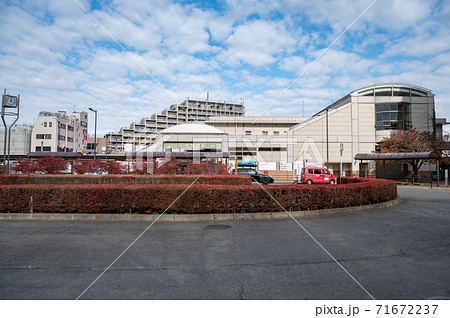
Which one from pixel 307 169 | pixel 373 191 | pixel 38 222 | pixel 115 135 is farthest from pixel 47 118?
pixel 373 191

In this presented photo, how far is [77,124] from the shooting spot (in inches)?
2997

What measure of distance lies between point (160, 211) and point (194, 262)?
4.51 m

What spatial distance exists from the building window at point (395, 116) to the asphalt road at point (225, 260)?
132ft

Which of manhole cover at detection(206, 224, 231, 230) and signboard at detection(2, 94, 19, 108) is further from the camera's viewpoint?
signboard at detection(2, 94, 19, 108)

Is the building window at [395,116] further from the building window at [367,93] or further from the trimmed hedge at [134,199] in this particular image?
the trimmed hedge at [134,199]

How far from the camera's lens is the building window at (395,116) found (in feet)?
140

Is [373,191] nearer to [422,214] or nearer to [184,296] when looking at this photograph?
[422,214]

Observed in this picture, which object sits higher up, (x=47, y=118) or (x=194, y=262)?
(x=47, y=118)

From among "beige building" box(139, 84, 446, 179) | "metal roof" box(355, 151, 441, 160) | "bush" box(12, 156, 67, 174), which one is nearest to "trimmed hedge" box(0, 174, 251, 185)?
"bush" box(12, 156, 67, 174)

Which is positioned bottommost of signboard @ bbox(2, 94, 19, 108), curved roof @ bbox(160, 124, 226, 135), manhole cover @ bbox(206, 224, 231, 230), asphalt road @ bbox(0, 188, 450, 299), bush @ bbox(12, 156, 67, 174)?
manhole cover @ bbox(206, 224, 231, 230)

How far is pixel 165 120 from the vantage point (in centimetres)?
9769

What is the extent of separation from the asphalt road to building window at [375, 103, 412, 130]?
4037 centimetres

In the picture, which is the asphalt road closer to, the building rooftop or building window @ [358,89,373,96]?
building window @ [358,89,373,96]

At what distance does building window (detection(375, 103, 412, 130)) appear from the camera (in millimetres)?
42688
